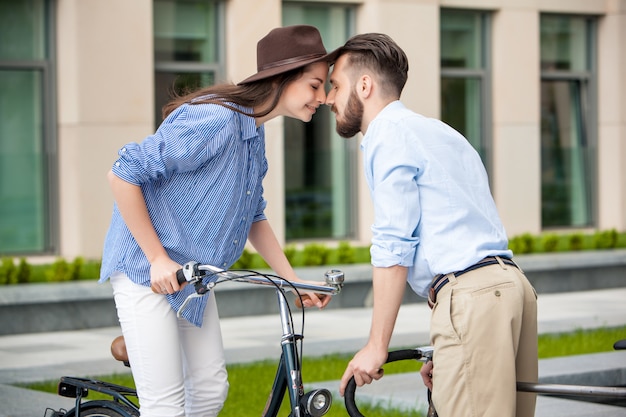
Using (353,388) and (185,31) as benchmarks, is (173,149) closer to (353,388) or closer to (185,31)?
(353,388)

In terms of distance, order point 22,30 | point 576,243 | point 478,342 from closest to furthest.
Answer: point 478,342
point 22,30
point 576,243

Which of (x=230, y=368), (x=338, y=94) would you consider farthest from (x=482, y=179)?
(x=230, y=368)

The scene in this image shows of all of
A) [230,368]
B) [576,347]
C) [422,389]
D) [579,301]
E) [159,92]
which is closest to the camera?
[422,389]

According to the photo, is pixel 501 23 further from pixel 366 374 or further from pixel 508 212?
pixel 366 374

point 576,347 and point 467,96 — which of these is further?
point 467,96

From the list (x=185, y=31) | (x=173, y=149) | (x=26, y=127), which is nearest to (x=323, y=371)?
(x=173, y=149)

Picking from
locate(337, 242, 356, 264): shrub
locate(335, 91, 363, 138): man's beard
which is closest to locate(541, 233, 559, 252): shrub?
locate(337, 242, 356, 264): shrub

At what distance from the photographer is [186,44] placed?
49.8 ft

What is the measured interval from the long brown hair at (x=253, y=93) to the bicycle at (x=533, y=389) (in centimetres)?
104

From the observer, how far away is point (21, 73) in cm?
1417

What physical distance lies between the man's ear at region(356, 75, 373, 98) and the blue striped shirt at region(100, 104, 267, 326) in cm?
53

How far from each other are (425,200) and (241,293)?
344 inches

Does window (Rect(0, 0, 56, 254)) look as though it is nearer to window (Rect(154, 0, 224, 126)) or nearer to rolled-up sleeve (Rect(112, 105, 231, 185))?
window (Rect(154, 0, 224, 126))

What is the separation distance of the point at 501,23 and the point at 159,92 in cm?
539
